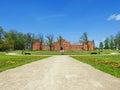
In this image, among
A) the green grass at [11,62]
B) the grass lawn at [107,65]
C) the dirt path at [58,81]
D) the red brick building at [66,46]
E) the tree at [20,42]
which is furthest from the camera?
the red brick building at [66,46]

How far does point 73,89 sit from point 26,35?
125744mm

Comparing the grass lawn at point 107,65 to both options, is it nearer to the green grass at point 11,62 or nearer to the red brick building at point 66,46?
the green grass at point 11,62

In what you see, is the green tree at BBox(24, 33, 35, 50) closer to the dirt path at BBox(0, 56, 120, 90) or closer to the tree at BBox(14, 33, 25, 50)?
the tree at BBox(14, 33, 25, 50)

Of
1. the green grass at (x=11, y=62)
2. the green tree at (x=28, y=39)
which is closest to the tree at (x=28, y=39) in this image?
the green tree at (x=28, y=39)

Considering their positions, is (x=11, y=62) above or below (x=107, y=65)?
above

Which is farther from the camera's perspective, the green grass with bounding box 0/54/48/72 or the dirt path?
the green grass with bounding box 0/54/48/72

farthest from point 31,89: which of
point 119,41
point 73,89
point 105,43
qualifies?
point 105,43

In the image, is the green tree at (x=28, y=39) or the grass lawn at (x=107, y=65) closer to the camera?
the grass lawn at (x=107, y=65)

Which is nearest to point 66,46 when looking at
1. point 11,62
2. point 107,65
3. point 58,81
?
point 11,62

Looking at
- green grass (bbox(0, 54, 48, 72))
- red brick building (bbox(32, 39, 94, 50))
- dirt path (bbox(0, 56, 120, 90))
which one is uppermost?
red brick building (bbox(32, 39, 94, 50))

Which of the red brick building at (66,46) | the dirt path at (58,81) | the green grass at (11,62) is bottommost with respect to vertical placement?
the dirt path at (58,81)

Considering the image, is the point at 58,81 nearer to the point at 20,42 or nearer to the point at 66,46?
the point at 20,42

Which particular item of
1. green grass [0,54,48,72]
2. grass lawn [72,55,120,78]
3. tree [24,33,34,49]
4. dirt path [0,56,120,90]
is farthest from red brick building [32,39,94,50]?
dirt path [0,56,120,90]

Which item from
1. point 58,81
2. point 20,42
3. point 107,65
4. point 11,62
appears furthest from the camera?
point 20,42
